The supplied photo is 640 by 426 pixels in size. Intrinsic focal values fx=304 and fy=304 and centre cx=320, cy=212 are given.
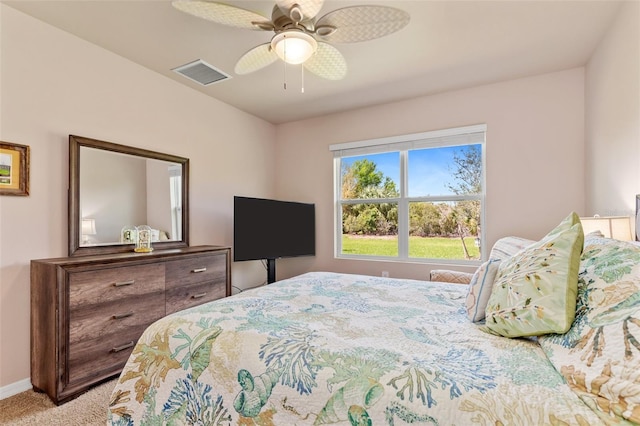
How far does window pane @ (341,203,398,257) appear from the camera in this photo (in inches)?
152

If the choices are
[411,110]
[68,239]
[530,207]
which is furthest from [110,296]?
[530,207]

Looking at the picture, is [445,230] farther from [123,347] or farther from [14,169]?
[14,169]

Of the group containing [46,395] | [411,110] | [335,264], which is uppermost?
[411,110]

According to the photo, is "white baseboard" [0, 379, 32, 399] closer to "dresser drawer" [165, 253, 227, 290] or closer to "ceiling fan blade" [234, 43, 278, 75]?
"dresser drawer" [165, 253, 227, 290]

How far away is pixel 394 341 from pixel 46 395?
92.9 inches

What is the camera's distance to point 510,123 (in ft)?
10.4

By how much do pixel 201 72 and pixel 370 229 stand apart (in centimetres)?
262

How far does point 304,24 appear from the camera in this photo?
6.17 ft

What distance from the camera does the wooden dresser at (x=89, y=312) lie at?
1.89 metres

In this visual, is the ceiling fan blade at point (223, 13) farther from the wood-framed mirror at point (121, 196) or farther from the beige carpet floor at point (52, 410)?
the beige carpet floor at point (52, 410)

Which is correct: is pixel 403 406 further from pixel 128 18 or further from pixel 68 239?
pixel 128 18

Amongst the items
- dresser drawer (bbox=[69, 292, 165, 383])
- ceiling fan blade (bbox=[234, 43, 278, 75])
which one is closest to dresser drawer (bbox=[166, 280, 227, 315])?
dresser drawer (bbox=[69, 292, 165, 383])

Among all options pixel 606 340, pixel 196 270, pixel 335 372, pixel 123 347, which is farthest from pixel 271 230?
pixel 606 340

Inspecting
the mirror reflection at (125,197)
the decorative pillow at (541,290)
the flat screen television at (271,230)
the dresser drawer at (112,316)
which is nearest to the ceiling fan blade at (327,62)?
the flat screen television at (271,230)
